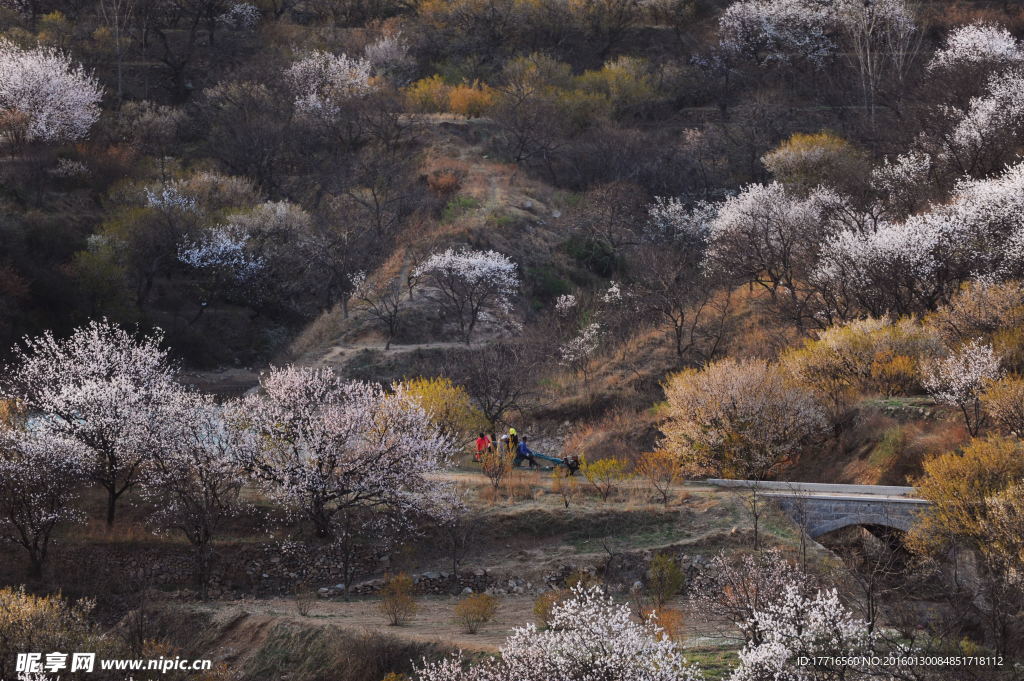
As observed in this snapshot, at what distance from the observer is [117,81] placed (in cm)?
6938

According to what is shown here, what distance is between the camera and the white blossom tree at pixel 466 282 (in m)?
46.9

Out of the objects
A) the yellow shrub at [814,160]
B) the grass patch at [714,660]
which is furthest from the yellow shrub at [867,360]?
the yellow shrub at [814,160]

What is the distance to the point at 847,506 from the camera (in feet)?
77.7

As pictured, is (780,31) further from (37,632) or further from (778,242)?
(37,632)

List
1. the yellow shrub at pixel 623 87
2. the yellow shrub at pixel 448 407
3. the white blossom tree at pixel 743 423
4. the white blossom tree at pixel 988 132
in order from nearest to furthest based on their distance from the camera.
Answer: the white blossom tree at pixel 743 423
the yellow shrub at pixel 448 407
the white blossom tree at pixel 988 132
the yellow shrub at pixel 623 87

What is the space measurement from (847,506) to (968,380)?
219 inches

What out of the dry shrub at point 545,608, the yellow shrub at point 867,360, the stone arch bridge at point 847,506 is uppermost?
the yellow shrub at point 867,360

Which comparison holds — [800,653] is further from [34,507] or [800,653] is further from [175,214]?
[175,214]

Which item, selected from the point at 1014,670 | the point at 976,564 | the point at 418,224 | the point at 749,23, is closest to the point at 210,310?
the point at 418,224

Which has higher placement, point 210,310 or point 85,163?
point 85,163

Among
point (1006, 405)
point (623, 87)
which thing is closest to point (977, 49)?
point (623, 87)

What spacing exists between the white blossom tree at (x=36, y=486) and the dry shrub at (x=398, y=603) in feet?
25.7

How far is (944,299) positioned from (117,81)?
2219 inches

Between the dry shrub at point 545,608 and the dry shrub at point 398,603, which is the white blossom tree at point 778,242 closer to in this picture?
the dry shrub at point 545,608
